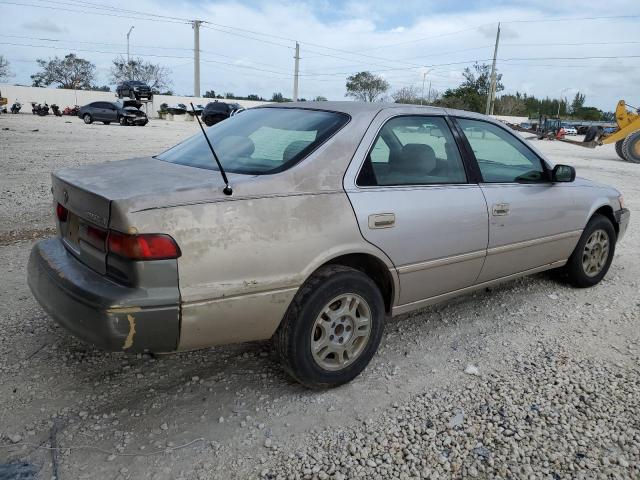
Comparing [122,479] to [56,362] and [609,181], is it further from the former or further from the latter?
[609,181]

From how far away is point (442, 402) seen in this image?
9.18 ft

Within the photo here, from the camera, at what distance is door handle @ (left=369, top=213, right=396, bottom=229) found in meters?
2.80

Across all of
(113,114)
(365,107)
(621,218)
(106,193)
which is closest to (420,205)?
(365,107)

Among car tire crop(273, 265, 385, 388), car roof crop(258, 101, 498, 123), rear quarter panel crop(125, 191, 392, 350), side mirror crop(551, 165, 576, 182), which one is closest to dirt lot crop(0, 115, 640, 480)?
car tire crop(273, 265, 385, 388)

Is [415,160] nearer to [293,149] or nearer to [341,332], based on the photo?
[293,149]

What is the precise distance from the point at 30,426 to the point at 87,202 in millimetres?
1116

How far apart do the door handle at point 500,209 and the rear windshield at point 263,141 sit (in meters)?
1.23

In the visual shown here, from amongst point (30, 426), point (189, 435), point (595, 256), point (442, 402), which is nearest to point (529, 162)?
point (595, 256)

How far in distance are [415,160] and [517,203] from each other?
0.95 m

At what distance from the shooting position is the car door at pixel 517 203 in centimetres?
354

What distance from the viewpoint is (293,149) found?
2.86m

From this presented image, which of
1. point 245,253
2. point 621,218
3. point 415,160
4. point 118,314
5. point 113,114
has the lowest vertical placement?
point 118,314

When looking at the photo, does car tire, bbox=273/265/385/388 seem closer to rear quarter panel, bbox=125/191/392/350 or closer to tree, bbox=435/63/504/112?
rear quarter panel, bbox=125/191/392/350

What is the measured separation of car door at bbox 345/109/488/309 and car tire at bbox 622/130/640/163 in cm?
1906
